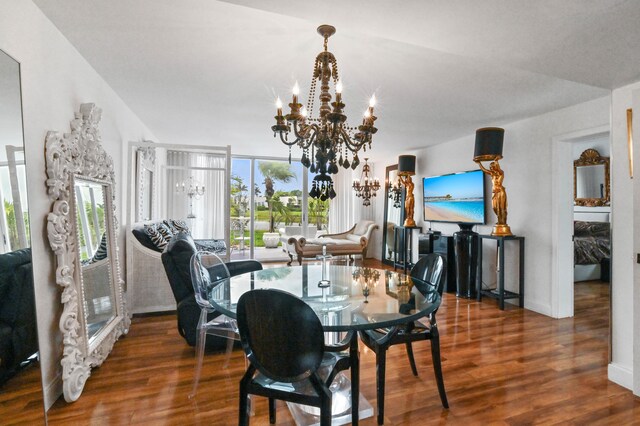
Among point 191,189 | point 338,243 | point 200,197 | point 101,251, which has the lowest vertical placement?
point 338,243

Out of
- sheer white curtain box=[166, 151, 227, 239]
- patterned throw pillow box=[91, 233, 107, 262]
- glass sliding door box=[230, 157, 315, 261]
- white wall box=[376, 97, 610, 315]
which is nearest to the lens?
patterned throw pillow box=[91, 233, 107, 262]

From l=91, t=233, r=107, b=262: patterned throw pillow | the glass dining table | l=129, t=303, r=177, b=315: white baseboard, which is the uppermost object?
l=91, t=233, r=107, b=262: patterned throw pillow

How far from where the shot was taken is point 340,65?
2490 millimetres

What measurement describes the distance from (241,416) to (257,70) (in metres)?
2.42

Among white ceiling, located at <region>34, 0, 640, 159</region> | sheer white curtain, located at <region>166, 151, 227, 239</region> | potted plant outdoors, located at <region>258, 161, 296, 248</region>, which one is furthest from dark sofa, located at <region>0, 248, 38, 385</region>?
potted plant outdoors, located at <region>258, 161, 296, 248</region>

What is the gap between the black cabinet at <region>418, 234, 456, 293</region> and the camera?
15.0 ft

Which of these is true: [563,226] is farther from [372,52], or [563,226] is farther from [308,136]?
[308,136]

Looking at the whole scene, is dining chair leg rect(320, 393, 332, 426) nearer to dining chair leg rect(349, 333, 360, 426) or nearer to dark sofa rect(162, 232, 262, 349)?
dining chair leg rect(349, 333, 360, 426)

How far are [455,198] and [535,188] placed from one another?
120 centimetres

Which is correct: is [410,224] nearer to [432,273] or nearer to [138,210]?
[432,273]

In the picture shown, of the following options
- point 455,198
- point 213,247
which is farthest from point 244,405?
point 455,198

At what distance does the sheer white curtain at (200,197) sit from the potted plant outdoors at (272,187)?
0.99m

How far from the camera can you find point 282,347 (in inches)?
49.1

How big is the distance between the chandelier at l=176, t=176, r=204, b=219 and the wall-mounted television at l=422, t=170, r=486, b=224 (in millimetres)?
4131
